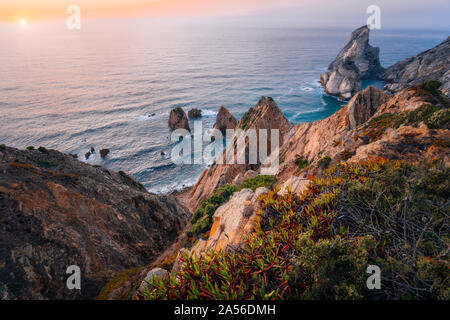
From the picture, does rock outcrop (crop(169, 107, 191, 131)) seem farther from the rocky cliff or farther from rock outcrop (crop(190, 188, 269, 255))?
the rocky cliff

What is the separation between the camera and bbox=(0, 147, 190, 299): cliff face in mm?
10477

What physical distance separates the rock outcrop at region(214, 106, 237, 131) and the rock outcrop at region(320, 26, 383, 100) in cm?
5138

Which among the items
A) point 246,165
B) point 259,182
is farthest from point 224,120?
point 259,182

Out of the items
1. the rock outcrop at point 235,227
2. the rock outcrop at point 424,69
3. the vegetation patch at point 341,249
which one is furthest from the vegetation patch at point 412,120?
the rock outcrop at point 424,69

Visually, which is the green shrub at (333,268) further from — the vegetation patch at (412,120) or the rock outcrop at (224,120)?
the rock outcrop at (224,120)

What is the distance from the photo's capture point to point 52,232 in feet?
40.2

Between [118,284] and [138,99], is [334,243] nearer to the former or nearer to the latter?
[118,284]

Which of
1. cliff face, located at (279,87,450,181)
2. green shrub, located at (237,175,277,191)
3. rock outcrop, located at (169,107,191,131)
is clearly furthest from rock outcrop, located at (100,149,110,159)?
green shrub, located at (237,175,277,191)

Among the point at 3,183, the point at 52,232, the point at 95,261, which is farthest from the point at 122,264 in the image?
the point at 3,183

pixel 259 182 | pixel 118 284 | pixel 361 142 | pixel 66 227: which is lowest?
pixel 118 284

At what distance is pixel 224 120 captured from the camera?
65.1 metres

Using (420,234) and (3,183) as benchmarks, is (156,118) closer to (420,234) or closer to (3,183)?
(3,183)

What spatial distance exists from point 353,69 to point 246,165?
287ft
